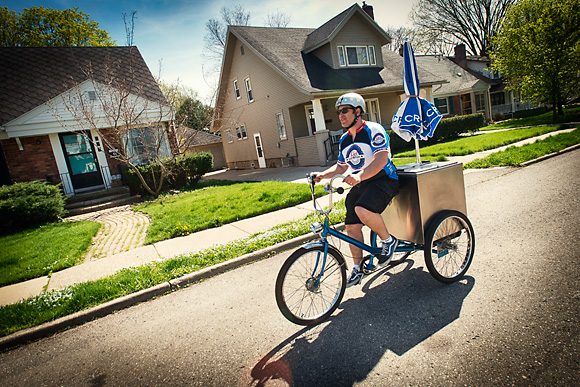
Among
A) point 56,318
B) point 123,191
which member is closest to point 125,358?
point 56,318

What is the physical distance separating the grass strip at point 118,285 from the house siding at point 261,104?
42.4 feet

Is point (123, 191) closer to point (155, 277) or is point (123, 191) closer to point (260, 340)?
point (155, 277)

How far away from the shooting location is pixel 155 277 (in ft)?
15.1

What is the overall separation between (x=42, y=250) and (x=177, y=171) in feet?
25.5

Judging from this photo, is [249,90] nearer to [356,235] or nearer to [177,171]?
[177,171]

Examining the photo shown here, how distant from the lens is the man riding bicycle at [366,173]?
315 centimetres

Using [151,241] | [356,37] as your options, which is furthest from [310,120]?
[151,241]

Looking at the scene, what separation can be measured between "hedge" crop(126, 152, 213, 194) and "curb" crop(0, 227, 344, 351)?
28.5ft

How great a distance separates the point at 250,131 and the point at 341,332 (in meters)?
22.5

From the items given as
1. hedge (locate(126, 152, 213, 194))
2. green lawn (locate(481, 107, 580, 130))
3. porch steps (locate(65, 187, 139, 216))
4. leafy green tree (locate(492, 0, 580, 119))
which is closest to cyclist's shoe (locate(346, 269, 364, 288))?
hedge (locate(126, 152, 213, 194))

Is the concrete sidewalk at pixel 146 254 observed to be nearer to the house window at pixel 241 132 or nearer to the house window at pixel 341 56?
the house window at pixel 341 56

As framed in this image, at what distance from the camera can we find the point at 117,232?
802 cm

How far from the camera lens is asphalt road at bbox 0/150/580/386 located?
2334 mm

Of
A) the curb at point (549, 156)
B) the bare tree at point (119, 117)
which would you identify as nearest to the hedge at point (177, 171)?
the bare tree at point (119, 117)
